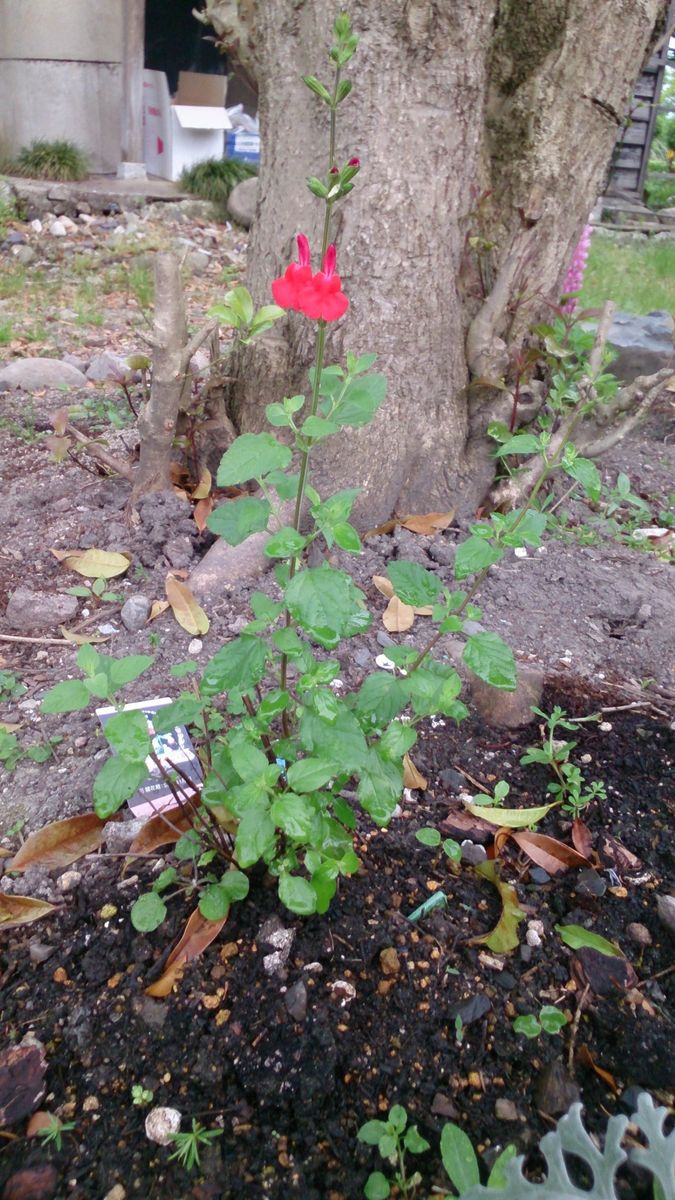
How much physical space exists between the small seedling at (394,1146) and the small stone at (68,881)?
66 centimetres

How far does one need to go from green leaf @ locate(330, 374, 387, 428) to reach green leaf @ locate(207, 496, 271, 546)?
161mm

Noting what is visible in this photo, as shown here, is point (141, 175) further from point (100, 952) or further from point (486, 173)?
point (100, 952)

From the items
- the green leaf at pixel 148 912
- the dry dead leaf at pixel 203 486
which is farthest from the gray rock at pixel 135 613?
the green leaf at pixel 148 912

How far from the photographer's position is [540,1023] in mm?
1353

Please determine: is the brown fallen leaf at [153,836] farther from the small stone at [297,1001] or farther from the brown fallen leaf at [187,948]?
the small stone at [297,1001]

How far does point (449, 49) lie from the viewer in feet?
7.41

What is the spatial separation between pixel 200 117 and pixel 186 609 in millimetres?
7222

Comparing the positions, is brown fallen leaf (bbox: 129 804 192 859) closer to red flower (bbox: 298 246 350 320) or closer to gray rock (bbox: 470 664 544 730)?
gray rock (bbox: 470 664 544 730)

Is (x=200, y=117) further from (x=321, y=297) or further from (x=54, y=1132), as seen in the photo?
(x=54, y=1132)

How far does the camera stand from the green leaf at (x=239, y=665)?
1248mm

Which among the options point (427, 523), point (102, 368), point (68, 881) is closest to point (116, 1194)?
point (68, 881)

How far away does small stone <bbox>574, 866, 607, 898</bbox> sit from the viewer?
158 cm

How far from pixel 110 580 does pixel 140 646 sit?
1.17ft

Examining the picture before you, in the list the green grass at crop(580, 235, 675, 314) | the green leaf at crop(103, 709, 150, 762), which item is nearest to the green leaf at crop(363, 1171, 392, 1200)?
the green leaf at crop(103, 709, 150, 762)
